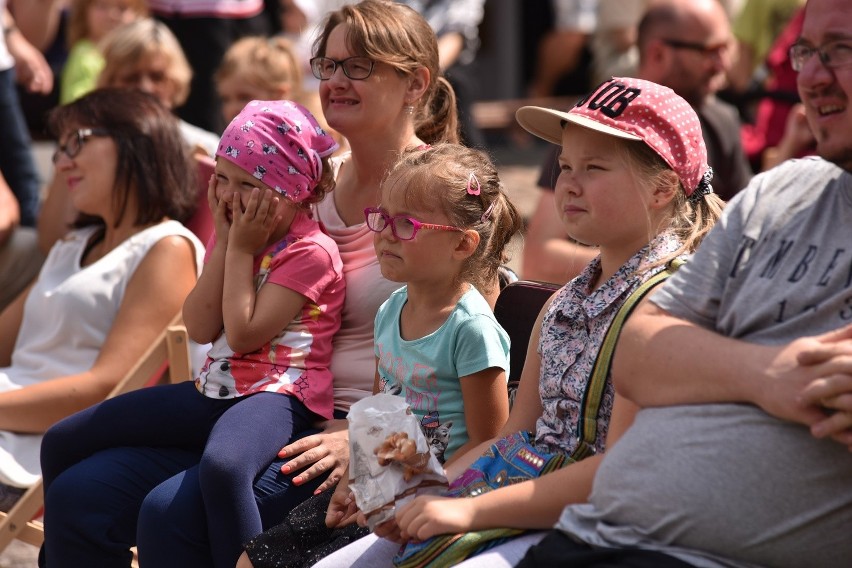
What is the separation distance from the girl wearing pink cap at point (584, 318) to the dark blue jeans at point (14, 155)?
3.83 m

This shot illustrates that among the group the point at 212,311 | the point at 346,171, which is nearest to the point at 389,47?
the point at 346,171

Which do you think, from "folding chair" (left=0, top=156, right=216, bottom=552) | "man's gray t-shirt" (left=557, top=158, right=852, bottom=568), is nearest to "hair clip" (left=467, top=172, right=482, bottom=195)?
"man's gray t-shirt" (left=557, top=158, right=852, bottom=568)

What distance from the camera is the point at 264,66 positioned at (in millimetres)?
5191

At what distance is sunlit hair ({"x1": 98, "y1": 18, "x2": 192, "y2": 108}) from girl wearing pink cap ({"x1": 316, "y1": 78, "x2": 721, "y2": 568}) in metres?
3.26

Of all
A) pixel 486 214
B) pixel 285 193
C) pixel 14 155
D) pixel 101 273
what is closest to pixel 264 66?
pixel 14 155

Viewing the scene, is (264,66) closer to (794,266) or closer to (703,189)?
(703,189)

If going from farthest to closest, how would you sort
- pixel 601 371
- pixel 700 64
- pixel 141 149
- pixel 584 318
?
pixel 700 64, pixel 141 149, pixel 584 318, pixel 601 371

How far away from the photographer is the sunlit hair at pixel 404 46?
3199 mm

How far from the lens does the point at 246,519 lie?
2795mm

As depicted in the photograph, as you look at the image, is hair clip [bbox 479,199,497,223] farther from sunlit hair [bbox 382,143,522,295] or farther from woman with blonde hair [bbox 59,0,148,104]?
woman with blonde hair [bbox 59,0,148,104]

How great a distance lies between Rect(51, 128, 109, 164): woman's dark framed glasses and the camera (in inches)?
151

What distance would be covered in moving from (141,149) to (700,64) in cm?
227

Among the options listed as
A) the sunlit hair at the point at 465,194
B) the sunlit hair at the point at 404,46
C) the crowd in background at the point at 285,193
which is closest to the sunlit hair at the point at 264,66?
the crowd in background at the point at 285,193

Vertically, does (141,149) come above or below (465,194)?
below
